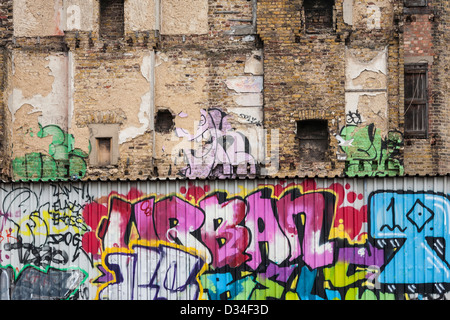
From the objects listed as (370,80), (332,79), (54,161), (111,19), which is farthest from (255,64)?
(54,161)

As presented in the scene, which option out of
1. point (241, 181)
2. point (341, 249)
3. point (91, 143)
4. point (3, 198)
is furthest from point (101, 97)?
point (341, 249)

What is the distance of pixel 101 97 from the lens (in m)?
16.2

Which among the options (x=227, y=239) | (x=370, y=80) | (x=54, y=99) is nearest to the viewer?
(x=227, y=239)

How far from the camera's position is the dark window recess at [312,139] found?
52.4 feet

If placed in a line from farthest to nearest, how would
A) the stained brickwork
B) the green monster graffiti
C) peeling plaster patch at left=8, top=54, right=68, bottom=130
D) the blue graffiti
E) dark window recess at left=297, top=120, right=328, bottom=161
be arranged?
peeling plaster patch at left=8, top=54, right=68, bottom=130
dark window recess at left=297, top=120, right=328, bottom=161
the stained brickwork
the green monster graffiti
the blue graffiti

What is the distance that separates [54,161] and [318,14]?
25.4 ft

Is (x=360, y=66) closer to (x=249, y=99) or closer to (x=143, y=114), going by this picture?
(x=249, y=99)

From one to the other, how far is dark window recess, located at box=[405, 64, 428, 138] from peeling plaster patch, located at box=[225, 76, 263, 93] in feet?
12.6

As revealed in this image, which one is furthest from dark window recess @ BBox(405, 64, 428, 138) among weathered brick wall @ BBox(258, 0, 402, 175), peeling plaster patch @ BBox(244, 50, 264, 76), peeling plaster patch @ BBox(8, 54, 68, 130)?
peeling plaster patch @ BBox(8, 54, 68, 130)

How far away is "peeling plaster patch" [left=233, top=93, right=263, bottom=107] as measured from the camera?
16.1 m

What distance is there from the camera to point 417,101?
16.4 metres

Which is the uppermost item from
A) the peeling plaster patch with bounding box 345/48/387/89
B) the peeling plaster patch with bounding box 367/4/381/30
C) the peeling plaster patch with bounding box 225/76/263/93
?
the peeling plaster patch with bounding box 367/4/381/30

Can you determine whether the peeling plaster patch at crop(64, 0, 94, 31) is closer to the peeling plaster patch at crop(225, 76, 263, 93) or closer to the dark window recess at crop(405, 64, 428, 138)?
the peeling plaster patch at crop(225, 76, 263, 93)

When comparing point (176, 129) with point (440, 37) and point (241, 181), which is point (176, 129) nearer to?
point (241, 181)
